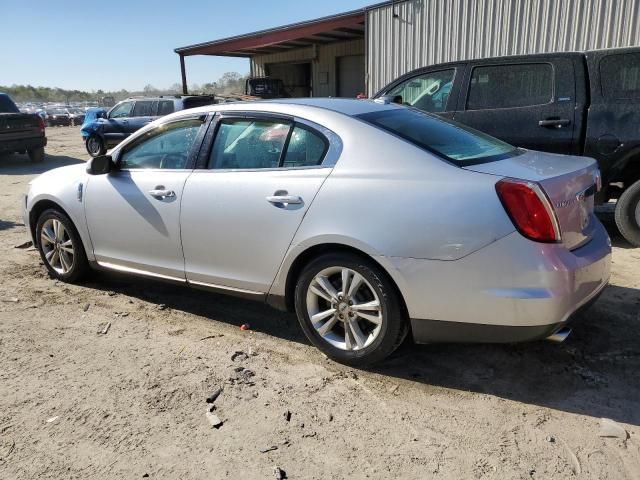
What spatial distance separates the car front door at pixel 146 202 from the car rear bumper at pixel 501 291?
1.79 metres

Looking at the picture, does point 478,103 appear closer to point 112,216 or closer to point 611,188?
point 611,188

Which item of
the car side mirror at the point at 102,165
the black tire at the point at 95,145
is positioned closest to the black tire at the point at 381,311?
the car side mirror at the point at 102,165

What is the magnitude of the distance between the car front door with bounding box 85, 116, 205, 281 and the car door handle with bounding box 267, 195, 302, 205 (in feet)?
2.68

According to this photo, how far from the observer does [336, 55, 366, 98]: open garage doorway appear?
20772 mm

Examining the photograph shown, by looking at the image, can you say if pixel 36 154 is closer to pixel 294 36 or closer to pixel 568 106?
pixel 294 36

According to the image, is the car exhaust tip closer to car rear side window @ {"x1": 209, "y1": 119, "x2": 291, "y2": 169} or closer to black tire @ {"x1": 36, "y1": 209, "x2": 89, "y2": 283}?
car rear side window @ {"x1": 209, "y1": 119, "x2": 291, "y2": 169}

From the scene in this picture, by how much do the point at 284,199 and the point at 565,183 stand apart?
1.56 metres

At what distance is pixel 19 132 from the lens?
555 inches

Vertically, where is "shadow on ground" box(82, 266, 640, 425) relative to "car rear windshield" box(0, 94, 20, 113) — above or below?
below

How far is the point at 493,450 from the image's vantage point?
101 inches

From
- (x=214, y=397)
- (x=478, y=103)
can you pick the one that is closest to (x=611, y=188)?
(x=478, y=103)

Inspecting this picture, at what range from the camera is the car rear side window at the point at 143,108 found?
53.1ft

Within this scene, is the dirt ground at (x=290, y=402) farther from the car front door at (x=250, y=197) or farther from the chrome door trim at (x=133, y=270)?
the car front door at (x=250, y=197)

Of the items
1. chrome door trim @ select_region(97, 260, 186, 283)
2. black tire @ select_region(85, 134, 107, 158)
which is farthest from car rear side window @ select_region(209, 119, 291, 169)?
black tire @ select_region(85, 134, 107, 158)
